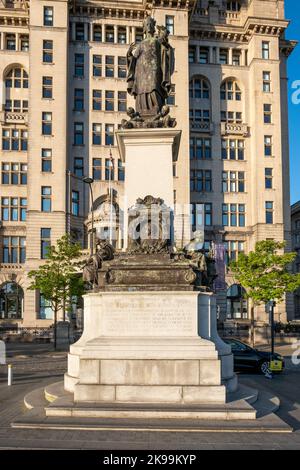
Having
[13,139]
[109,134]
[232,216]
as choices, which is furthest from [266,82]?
[13,139]

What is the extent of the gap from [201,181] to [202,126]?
7040 mm

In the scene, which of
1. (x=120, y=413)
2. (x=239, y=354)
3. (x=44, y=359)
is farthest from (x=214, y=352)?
(x=44, y=359)

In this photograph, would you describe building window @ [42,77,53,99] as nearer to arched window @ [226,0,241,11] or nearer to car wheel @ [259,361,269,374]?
arched window @ [226,0,241,11]

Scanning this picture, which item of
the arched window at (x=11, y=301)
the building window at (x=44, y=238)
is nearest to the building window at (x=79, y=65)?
the building window at (x=44, y=238)

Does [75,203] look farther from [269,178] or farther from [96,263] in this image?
[96,263]

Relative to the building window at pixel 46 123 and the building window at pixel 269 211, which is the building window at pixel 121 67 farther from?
the building window at pixel 269 211

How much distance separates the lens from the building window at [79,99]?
5894 centimetres

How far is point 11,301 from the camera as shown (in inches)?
2270

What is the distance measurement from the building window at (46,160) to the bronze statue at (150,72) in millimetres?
42047

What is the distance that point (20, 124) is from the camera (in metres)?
58.0

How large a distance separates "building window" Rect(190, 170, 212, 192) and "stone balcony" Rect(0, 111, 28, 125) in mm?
21461

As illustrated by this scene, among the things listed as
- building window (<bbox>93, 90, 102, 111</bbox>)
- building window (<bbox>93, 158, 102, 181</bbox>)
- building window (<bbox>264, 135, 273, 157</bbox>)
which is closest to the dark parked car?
building window (<bbox>93, 158, 102, 181</bbox>)
